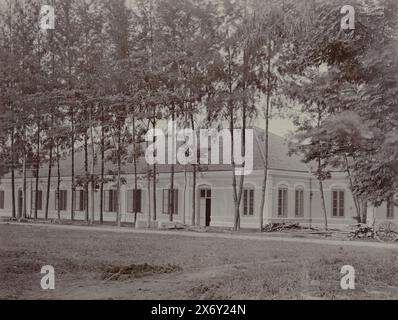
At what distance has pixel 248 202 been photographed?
31.4 meters

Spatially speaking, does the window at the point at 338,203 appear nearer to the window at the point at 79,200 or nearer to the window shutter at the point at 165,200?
the window shutter at the point at 165,200

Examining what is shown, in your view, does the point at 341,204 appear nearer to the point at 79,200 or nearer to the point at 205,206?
the point at 205,206

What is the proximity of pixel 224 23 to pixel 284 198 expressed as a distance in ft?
36.1

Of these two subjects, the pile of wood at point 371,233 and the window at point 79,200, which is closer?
the pile of wood at point 371,233

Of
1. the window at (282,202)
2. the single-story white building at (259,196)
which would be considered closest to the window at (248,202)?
the single-story white building at (259,196)

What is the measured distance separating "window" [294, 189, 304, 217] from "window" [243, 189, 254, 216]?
2689 millimetres

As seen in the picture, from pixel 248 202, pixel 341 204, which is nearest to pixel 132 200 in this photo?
pixel 248 202

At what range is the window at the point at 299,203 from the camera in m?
32.4

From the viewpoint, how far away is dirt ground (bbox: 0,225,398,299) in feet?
31.2

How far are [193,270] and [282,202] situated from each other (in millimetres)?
20038

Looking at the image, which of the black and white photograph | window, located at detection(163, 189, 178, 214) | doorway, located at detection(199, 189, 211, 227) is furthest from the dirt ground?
window, located at detection(163, 189, 178, 214)

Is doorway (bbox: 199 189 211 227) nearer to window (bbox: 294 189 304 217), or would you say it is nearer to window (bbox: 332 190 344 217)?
window (bbox: 294 189 304 217)

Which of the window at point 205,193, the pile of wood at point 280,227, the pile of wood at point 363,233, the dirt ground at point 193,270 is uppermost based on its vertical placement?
the window at point 205,193

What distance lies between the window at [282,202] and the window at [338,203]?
2.68 meters
